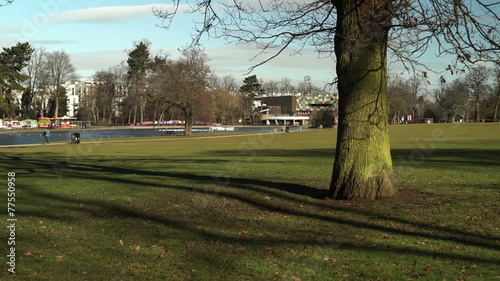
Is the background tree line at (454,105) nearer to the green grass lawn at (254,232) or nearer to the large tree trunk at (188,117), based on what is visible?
the large tree trunk at (188,117)

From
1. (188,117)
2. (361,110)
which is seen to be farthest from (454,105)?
(361,110)

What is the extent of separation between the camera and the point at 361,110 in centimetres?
862

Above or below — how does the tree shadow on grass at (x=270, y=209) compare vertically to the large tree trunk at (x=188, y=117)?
below

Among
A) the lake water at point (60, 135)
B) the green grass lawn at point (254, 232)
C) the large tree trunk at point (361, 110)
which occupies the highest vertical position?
the large tree trunk at point (361, 110)

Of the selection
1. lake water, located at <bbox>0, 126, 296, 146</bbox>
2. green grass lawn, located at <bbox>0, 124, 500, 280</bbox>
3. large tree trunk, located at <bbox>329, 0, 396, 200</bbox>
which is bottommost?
lake water, located at <bbox>0, 126, 296, 146</bbox>

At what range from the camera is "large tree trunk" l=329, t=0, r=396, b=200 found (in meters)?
8.60

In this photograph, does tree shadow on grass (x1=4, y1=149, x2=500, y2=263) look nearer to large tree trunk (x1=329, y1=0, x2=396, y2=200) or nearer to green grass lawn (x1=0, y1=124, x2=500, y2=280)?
green grass lawn (x1=0, y1=124, x2=500, y2=280)

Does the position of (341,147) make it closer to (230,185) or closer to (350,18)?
(350,18)

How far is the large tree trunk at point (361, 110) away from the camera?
8.60 metres

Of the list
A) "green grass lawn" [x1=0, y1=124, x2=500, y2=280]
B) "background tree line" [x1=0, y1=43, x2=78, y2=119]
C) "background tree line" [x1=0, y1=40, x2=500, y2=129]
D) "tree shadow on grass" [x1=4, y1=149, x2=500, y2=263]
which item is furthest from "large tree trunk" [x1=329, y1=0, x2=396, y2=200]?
"background tree line" [x1=0, y1=43, x2=78, y2=119]

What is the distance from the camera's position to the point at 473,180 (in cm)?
1173

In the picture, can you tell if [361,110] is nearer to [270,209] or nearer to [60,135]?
[270,209]

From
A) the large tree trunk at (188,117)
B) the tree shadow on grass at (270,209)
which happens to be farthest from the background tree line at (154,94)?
the tree shadow on grass at (270,209)

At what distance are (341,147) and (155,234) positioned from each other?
3.81 meters
